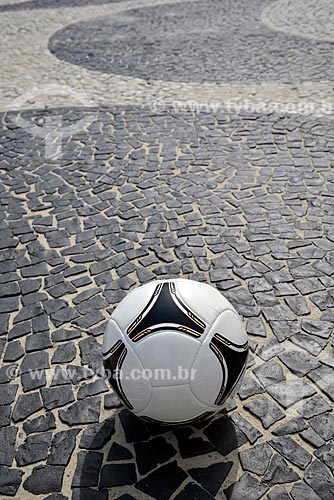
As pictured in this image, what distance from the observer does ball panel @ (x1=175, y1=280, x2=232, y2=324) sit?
3.89 meters

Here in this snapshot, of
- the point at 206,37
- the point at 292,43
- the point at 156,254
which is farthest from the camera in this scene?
the point at 206,37

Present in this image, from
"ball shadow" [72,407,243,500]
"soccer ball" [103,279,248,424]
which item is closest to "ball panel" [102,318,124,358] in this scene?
"soccer ball" [103,279,248,424]

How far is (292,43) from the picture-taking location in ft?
42.8

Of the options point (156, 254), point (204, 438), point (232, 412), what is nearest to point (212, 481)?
point (204, 438)

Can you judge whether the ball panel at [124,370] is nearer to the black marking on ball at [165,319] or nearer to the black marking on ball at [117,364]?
the black marking on ball at [117,364]

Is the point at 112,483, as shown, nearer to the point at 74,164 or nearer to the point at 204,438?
the point at 204,438

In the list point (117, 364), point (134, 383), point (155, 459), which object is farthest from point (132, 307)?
point (155, 459)

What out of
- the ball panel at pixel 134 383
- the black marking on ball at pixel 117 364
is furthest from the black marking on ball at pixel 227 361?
the black marking on ball at pixel 117 364

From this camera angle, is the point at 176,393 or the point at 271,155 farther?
the point at 271,155

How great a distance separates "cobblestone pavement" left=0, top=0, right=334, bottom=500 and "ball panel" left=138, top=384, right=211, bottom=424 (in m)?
0.36

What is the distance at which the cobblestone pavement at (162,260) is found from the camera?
3.94m

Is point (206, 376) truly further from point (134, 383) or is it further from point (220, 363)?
point (134, 383)

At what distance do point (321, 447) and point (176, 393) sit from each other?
1207 mm

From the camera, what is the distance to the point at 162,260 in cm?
605
